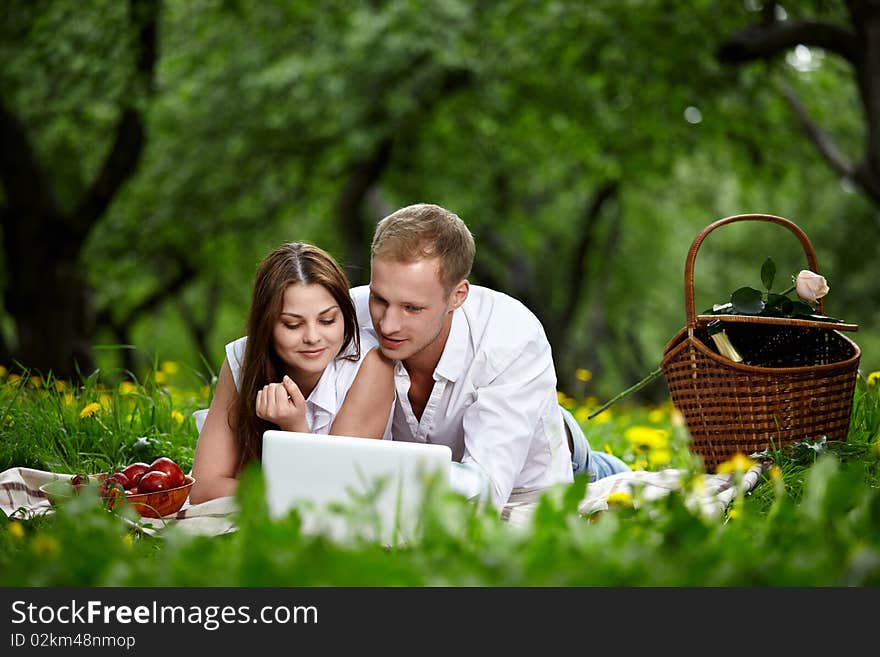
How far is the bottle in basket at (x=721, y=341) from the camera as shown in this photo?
151 inches

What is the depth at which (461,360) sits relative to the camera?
341 cm

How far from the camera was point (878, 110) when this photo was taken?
751 cm

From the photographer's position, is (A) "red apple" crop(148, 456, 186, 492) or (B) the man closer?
(B) the man

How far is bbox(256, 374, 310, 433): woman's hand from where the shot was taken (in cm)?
316

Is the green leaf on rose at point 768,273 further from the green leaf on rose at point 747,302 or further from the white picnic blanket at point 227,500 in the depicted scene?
the white picnic blanket at point 227,500

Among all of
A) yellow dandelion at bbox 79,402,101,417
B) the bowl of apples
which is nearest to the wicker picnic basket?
the bowl of apples

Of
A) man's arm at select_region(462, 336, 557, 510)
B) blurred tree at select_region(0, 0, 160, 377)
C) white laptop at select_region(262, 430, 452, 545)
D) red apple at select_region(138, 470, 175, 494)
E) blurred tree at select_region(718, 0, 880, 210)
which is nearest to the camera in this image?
white laptop at select_region(262, 430, 452, 545)

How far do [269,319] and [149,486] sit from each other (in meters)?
0.68

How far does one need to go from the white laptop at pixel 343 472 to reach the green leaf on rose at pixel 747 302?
1.83 m

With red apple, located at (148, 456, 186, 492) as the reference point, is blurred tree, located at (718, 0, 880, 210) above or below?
above

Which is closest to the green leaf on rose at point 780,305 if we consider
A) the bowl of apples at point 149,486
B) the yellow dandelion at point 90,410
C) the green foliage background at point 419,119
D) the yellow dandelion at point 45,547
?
the bowl of apples at point 149,486

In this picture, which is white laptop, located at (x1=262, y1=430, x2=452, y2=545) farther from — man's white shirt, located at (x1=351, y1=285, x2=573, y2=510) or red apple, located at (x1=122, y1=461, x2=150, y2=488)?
red apple, located at (x1=122, y1=461, x2=150, y2=488)

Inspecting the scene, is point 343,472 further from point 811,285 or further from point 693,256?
point 811,285

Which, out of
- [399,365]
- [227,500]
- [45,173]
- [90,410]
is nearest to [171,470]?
[227,500]
